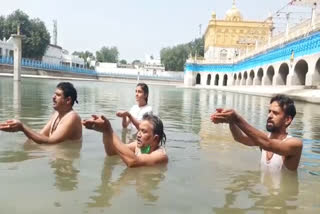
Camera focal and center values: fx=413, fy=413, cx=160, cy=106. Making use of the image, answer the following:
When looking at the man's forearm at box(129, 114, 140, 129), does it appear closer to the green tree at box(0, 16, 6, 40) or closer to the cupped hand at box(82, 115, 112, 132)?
the cupped hand at box(82, 115, 112, 132)

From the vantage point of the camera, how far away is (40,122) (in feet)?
31.0

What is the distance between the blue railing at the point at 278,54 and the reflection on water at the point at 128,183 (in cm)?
2569

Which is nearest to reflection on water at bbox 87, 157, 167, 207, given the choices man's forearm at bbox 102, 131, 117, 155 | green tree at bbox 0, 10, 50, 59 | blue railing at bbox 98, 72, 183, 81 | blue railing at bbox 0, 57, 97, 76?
man's forearm at bbox 102, 131, 117, 155

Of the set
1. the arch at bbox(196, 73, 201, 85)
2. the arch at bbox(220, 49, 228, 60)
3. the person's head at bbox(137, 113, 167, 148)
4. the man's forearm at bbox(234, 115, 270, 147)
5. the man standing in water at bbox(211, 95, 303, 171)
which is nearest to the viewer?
the man's forearm at bbox(234, 115, 270, 147)

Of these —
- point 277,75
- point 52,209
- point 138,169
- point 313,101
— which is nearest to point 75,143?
point 138,169

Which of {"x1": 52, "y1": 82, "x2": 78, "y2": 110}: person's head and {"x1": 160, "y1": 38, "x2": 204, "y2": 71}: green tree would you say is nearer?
{"x1": 52, "y1": 82, "x2": 78, "y2": 110}: person's head

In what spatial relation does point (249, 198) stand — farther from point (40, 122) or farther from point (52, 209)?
point (40, 122)

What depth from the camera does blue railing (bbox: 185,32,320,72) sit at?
29.1 metres

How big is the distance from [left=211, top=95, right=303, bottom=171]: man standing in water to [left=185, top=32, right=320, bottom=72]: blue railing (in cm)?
2500

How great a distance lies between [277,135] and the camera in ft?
15.4

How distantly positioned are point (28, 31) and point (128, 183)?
70.8 metres

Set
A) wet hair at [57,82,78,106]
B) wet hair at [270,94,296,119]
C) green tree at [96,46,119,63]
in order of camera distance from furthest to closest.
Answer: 1. green tree at [96,46,119,63]
2. wet hair at [57,82,78,106]
3. wet hair at [270,94,296,119]

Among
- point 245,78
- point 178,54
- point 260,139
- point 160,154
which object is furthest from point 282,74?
point 178,54

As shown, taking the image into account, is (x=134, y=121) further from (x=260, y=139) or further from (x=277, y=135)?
(x=260, y=139)
